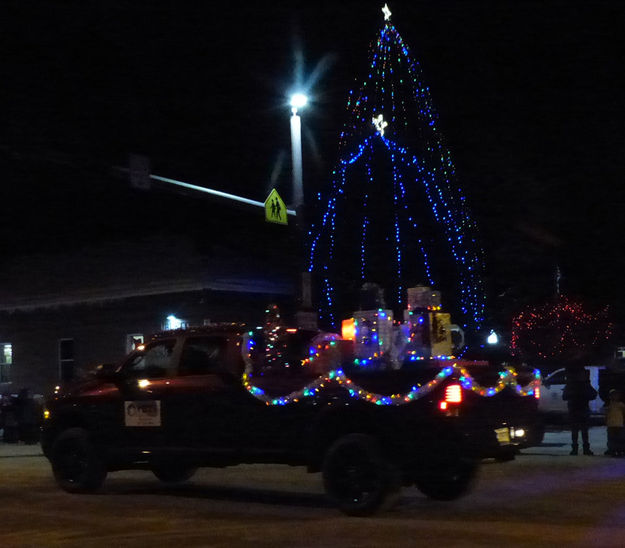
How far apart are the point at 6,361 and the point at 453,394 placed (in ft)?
86.6

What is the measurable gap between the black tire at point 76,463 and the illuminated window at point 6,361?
21558 millimetres

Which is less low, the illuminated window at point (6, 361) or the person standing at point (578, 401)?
the illuminated window at point (6, 361)

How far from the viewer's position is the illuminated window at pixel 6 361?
33344 mm

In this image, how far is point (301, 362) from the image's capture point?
11531 millimetres

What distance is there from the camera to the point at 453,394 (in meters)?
9.90

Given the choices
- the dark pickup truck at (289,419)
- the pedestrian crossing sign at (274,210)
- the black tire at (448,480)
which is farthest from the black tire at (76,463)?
the pedestrian crossing sign at (274,210)

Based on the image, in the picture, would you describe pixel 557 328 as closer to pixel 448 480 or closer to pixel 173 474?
pixel 173 474

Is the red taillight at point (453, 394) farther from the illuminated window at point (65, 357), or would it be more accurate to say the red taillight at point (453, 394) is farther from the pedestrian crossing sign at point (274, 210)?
the illuminated window at point (65, 357)

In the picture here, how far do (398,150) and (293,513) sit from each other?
36.3ft

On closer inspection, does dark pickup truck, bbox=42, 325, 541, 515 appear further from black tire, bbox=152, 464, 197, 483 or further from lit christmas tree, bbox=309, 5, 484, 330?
lit christmas tree, bbox=309, 5, 484, 330

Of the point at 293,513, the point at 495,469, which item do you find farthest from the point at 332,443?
the point at 495,469

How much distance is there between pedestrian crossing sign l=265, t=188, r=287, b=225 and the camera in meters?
20.4

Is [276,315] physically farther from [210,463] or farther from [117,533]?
[117,533]

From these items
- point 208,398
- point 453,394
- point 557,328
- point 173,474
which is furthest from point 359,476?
point 557,328
